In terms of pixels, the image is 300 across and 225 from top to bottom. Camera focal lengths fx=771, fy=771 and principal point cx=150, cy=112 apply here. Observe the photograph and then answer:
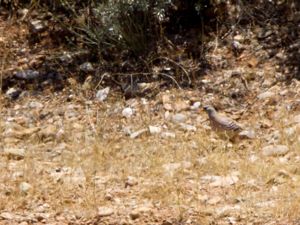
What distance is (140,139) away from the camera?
501 centimetres

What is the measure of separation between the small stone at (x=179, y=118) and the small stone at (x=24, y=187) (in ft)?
3.90

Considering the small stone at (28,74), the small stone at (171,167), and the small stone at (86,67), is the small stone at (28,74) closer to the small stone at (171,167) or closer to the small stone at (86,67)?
the small stone at (86,67)

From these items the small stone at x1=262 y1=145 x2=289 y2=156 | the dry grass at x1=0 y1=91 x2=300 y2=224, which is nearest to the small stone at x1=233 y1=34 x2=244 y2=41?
the dry grass at x1=0 y1=91 x2=300 y2=224

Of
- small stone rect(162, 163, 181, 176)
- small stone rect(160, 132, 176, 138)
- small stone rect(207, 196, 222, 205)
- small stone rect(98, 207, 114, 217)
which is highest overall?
small stone rect(160, 132, 176, 138)

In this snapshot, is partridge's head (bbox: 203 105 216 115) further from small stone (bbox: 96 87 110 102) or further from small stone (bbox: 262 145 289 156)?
small stone (bbox: 96 87 110 102)

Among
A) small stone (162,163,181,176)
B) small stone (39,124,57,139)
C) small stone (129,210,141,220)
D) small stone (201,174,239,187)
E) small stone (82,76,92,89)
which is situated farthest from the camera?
small stone (82,76,92,89)

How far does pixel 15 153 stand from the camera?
486 cm

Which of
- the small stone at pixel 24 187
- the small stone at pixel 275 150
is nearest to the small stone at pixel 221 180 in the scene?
the small stone at pixel 275 150

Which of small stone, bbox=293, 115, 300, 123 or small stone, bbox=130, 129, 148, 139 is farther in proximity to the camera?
small stone, bbox=130, 129, 148, 139

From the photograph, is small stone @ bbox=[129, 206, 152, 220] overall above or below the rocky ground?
below

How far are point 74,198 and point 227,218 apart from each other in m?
0.88

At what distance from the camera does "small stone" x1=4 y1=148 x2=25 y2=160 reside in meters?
4.85

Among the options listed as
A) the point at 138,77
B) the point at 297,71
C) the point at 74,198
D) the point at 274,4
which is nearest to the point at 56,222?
the point at 74,198

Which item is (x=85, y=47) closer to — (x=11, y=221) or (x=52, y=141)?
(x=52, y=141)
